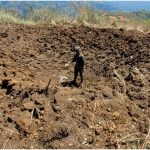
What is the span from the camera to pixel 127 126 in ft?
26.3

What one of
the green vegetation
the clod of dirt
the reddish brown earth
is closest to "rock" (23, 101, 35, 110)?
the reddish brown earth

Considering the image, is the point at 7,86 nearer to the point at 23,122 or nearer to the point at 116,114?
the point at 23,122

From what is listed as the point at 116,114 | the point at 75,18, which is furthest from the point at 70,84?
the point at 75,18

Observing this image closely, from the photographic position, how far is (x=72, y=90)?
9344mm

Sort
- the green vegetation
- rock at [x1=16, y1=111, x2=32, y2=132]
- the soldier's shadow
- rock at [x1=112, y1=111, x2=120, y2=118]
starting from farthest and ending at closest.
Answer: the green vegetation < the soldier's shadow < rock at [x1=112, y1=111, x2=120, y2=118] < rock at [x1=16, y1=111, x2=32, y2=132]

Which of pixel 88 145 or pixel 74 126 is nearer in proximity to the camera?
pixel 88 145

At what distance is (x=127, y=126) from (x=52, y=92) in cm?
172

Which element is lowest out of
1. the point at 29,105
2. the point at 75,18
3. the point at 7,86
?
the point at 75,18

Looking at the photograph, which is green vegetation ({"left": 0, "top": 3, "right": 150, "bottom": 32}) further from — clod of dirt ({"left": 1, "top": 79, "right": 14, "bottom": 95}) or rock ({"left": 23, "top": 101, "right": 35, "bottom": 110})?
rock ({"left": 23, "top": 101, "right": 35, "bottom": 110})

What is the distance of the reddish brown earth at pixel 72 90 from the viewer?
24.5 ft

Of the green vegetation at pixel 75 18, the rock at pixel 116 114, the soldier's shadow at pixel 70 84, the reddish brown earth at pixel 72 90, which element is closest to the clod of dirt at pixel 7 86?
the reddish brown earth at pixel 72 90

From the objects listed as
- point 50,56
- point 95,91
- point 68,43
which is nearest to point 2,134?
point 95,91

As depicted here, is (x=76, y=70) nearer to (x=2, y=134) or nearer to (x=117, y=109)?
(x=117, y=109)

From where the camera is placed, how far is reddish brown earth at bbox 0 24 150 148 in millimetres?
7480
